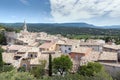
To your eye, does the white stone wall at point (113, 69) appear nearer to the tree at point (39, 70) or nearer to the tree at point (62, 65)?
the tree at point (62, 65)

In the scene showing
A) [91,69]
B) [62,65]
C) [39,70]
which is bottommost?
[39,70]

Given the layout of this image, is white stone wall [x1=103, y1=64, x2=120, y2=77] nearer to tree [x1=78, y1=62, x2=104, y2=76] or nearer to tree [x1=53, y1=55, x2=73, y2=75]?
tree [x1=78, y1=62, x2=104, y2=76]

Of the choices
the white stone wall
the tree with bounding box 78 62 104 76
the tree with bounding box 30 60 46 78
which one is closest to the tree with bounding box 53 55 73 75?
the tree with bounding box 30 60 46 78

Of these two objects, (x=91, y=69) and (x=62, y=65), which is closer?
(x=91, y=69)

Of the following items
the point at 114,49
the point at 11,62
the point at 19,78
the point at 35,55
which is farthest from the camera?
the point at 114,49

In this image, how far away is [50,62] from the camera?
37062 mm

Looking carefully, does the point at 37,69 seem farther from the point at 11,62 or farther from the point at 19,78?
the point at 19,78

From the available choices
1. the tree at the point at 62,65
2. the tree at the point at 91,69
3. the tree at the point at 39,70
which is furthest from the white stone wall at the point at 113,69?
the tree at the point at 39,70

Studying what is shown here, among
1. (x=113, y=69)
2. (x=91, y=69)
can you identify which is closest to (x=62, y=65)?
(x=91, y=69)

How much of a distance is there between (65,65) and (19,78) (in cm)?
1311

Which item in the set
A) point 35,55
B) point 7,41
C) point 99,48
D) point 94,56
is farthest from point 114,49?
point 7,41

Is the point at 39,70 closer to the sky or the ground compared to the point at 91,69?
closer to the ground

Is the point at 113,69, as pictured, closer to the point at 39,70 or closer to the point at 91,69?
the point at 91,69

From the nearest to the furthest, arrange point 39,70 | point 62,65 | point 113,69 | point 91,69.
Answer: point 91,69, point 113,69, point 62,65, point 39,70
